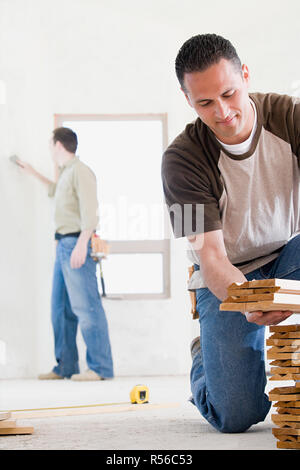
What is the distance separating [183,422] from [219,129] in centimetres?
85

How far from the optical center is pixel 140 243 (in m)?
4.71

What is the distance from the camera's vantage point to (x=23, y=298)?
462cm

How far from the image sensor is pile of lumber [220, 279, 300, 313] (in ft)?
4.34

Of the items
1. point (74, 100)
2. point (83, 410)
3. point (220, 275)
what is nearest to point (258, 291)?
point (220, 275)

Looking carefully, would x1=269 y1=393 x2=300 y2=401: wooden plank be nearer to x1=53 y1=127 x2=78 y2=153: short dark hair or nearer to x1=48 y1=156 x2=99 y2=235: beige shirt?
x1=48 y1=156 x2=99 y2=235: beige shirt

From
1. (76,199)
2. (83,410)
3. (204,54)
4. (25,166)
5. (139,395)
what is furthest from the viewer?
(25,166)

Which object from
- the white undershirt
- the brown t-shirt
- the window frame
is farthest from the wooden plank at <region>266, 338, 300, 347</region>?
the window frame

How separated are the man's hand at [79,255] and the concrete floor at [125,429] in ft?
3.38

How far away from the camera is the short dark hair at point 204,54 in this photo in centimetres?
167

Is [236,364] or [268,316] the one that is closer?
[268,316]

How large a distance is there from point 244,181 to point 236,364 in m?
0.47

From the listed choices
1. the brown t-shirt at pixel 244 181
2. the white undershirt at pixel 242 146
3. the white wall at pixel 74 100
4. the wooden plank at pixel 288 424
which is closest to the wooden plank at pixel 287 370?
the wooden plank at pixel 288 424

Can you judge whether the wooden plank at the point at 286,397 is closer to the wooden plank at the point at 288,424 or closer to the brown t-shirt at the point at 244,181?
the wooden plank at the point at 288,424

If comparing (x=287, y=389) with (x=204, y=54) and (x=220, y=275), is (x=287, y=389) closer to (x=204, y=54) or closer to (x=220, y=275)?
(x=220, y=275)
